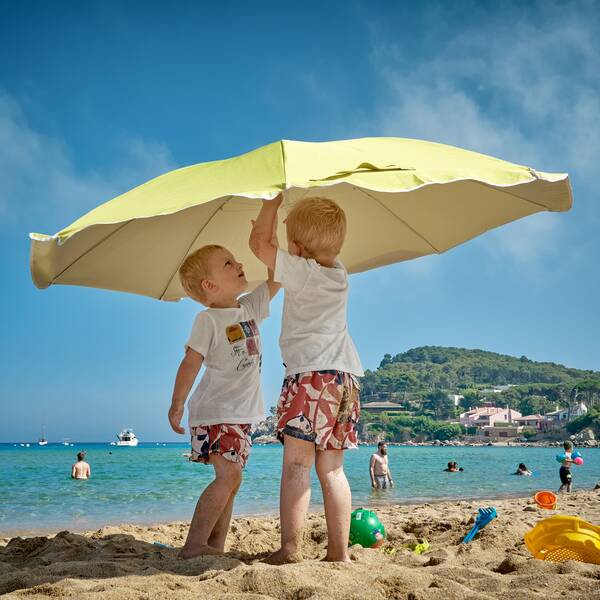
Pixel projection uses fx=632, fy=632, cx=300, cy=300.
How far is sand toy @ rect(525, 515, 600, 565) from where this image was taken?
321 centimetres

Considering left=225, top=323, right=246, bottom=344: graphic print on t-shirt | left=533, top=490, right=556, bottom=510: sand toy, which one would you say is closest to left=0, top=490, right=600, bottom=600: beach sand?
left=225, top=323, right=246, bottom=344: graphic print on t-shirt

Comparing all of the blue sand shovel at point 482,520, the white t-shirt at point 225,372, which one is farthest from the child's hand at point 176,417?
the blue sand shovel at point 482,520

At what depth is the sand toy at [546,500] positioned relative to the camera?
→ 801 cm

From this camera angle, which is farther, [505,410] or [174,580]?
[505,410]

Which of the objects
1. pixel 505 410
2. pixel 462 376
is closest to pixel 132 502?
pixel 505 410

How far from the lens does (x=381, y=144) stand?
354cm

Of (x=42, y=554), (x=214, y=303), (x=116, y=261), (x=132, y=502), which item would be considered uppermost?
(x=116, y=261)

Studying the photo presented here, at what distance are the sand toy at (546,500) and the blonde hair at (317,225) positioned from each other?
6285 mm

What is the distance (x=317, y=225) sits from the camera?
3170 mm

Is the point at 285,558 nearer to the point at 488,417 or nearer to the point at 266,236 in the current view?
the point at 266,236

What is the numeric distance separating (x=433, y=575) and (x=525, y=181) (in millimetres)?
1828

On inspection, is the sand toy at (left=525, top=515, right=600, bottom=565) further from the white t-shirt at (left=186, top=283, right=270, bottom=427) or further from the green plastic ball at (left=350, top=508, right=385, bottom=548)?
the white t-shirt at (left=186, top=283, right=270, bottom=427)

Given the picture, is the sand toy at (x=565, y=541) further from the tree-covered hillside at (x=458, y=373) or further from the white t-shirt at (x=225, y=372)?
the tree-covered hillside at (x=458, y=373)

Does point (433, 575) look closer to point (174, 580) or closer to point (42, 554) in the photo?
point (174, 580)
